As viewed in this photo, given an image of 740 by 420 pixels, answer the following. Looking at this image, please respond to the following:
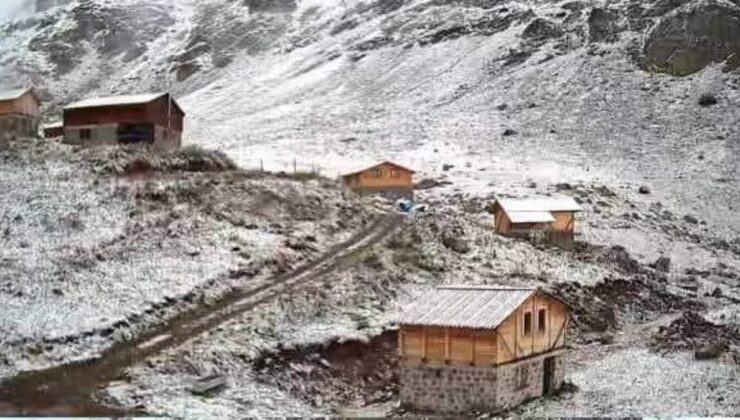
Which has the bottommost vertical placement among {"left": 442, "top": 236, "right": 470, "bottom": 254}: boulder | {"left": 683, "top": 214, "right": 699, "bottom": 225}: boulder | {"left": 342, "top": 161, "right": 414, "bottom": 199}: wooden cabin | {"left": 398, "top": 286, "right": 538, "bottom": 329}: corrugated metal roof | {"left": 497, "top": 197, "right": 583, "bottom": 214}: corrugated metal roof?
{"left": 442, "top": 236, "right": 470, "bottom": 254}: boulder

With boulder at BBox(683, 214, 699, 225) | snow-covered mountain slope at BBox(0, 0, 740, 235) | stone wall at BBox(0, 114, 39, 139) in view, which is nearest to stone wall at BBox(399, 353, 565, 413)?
snow-covered mountain slope at BBox(0, 0, 740, 235)

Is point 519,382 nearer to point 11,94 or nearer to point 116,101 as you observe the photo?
point 116,101

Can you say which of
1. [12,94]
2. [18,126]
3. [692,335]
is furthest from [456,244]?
[12,94]

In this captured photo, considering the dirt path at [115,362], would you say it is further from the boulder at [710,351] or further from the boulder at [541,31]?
the boulder at [541,31]

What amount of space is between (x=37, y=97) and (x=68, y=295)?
9.62ft

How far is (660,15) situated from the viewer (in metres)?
30.9

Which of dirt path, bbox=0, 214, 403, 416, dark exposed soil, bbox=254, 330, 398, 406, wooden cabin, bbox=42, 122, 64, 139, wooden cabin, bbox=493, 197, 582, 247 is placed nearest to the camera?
dirt path, bbox=0, 214, 403, 416

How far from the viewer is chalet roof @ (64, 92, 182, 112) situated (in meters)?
12.1

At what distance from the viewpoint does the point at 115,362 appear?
905cm

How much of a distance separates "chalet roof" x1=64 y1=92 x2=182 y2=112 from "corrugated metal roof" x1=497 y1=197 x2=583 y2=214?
5.63 metres

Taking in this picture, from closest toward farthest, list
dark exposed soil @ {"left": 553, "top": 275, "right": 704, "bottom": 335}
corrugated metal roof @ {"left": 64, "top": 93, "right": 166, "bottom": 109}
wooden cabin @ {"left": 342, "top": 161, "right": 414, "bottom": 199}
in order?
corrugated metal roof @ {"left": 64, "top": 93, "right": 166, "bottom": 109} → dark exposed soil @ {"left": 553, "top": 275, "right": 704, "bottom": 335} → wooden cabin @ {"left": 342, "top": 161, "right": 414, "bottom": 199}

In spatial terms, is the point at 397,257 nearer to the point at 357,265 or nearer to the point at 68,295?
the point at 357,265

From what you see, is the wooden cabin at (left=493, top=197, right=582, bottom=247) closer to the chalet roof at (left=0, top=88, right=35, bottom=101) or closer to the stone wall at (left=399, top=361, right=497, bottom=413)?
the stone wall at (left=399, top=361, right=497, bottom=413)

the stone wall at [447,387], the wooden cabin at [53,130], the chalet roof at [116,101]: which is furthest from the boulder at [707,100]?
the stone wall at [447,387]
